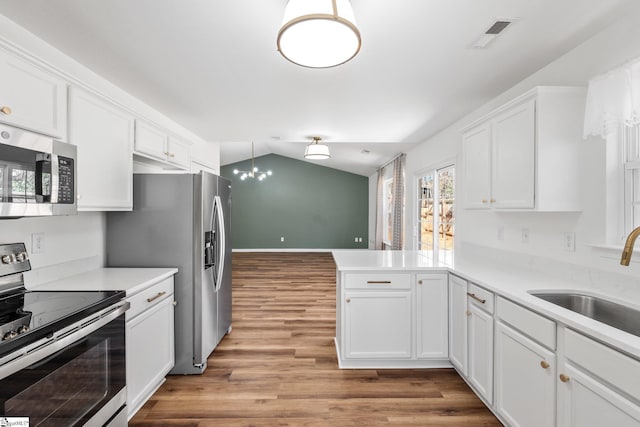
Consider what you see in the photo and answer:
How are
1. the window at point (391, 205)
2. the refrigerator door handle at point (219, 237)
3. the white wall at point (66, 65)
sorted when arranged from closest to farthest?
the white wall at point (66, 65) < the refrigerator door handle at point (219, 237) < the window at point (391, 205)

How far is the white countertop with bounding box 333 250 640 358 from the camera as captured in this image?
119 cm

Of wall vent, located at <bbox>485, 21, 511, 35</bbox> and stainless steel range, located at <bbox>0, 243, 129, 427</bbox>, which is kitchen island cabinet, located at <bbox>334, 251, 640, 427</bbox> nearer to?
wall vent, located at <bbox>485, 21, 511, 35</bbox>

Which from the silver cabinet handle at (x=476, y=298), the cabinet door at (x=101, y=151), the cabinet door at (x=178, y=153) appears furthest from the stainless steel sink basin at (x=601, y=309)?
the cabinet door at (x=178, y=153)

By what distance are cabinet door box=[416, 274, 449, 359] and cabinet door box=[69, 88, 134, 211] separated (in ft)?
7.89

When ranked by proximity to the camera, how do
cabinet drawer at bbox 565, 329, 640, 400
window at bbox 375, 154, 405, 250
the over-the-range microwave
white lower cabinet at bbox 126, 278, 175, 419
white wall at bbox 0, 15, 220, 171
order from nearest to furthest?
1. cabinet drawer at bbox 565, 329, 640, 400
2. the over-the-range microwave
3. white wall at bbox 0, 15, 220, 171
4. white lower cabinet at bbox 126, 278, 175, 419
5. window at bbox 375, 154, 405, 250

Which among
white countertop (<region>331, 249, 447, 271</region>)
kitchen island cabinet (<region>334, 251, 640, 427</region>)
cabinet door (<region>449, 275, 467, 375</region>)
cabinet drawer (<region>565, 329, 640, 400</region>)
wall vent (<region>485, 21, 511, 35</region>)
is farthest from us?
white countertop (<region>331, 249, 447, 271</region>)

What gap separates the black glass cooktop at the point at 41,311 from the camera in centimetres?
115

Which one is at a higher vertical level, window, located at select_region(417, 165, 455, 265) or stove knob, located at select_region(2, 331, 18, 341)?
window, located at select_region(417, 165, 455, 265)

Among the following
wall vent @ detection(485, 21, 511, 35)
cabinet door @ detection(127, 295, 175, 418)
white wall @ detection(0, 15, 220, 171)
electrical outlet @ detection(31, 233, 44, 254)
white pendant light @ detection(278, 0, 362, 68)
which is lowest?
cabinet door @ detection(127, 295, 175, 418)

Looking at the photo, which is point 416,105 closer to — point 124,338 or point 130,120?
point 130,120

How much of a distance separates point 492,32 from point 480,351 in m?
1.96

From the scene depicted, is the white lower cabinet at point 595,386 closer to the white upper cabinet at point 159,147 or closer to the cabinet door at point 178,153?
the white upper cabinet at point 159,147

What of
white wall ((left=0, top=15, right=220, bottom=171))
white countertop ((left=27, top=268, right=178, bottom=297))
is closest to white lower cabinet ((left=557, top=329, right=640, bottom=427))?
white countertop ((left=27, top=268, right=178, bottom=297))

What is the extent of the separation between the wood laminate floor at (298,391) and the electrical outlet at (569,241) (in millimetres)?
1190
